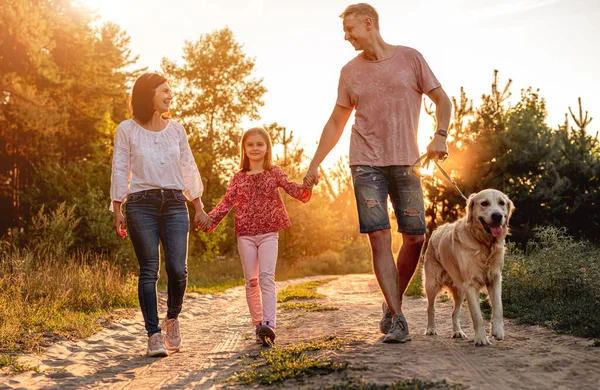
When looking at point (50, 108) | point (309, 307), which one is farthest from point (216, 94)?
point (309, 307)

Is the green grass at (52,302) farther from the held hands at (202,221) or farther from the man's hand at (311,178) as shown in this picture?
the man's hand at (311,178)

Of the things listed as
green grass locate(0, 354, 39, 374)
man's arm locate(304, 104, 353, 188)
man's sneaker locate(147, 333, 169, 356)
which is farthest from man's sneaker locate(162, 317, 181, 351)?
man's arm locate(304, 104, 353, 188)

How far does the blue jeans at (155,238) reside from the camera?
539 centimetres

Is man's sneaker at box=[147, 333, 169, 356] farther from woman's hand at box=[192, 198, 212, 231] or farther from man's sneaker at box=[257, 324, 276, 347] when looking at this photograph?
woman's hand at box=[192, 198, 212, 231]

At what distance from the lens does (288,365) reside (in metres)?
4.16

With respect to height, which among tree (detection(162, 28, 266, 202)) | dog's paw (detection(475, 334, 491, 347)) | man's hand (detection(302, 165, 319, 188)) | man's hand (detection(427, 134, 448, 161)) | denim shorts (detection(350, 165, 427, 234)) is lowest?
dog's paw (detection(475, 334, 491, 347))

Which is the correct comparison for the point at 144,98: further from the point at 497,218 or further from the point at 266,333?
the point at 497,218

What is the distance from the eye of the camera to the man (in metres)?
5.37

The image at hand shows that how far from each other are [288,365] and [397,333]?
1202mm

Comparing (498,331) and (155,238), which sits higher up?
(155,238)

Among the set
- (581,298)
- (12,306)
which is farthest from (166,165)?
(581,298)

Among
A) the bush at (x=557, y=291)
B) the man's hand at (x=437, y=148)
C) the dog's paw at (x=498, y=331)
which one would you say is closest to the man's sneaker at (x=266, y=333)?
the dog's paw at (x=498, y=331)

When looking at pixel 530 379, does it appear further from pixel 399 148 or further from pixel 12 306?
pixel 12 306

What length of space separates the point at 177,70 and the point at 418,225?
121 feet
